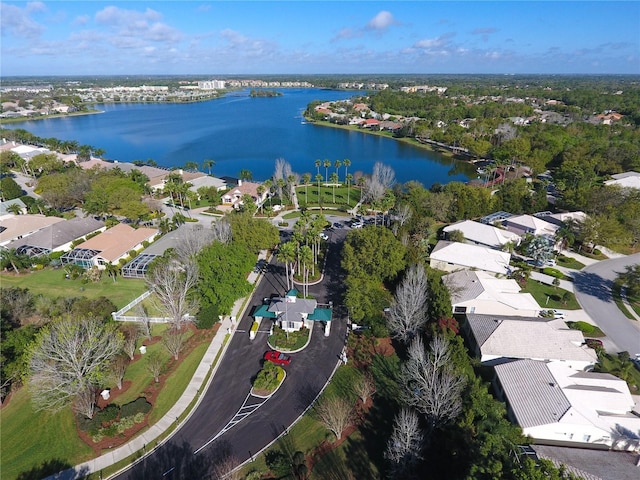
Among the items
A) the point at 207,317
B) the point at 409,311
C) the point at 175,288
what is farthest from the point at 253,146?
the point at 409,311

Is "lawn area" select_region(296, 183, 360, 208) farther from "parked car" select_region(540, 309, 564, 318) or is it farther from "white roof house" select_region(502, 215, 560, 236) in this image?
"parked car" select_region(540, 309, 564, 318)

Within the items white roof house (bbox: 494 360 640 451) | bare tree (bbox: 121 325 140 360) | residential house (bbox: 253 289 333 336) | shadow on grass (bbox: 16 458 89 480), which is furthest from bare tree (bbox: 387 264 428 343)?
shadow on grass (bbox: 16 458 89 480)

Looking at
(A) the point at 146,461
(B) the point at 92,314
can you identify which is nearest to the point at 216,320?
(B) the point at 92,314

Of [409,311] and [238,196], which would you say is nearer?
[409,311]

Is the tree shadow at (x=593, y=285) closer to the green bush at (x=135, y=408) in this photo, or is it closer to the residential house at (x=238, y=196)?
the green bush at (x=135, y=408)

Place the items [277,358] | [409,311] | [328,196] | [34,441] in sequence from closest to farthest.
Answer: [34,441] < [277,358] < [409,311] < [328,196]

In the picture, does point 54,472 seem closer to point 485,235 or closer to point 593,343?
point 593,343
